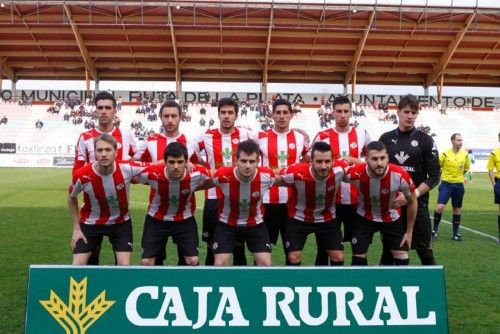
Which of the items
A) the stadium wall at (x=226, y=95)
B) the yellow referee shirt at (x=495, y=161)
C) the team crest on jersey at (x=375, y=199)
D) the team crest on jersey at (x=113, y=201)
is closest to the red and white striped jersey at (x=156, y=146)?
the team crest on jersey at (x=113, y=201)

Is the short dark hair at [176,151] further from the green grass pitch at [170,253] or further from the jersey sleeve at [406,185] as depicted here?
the jersey sleeve at [406,185]

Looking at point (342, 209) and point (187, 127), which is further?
point (187, 127)

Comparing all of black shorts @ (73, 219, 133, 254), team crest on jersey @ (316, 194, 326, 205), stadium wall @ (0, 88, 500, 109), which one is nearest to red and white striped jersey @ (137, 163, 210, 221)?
black shorts @ (73, 219, 133, 254)

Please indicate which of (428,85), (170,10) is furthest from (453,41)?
(170,10)

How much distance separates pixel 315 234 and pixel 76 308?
6.95ft

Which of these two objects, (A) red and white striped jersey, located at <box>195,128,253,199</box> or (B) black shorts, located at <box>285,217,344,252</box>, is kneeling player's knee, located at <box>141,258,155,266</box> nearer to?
(A) red and white striped jersey, located at <box>195,128,253,199</box>

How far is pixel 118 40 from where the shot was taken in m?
29.4

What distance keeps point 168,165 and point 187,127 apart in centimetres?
2840

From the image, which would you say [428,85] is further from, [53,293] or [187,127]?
[53,293]

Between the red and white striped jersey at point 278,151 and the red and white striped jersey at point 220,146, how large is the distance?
18cm

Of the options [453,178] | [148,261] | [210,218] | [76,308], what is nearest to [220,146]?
[210,218]

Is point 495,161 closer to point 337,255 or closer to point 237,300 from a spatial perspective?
point 337,255

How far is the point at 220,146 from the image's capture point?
475 cm

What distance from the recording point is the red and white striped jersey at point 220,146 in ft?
15.6
